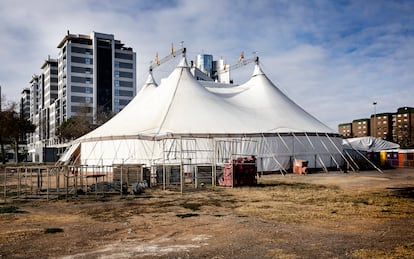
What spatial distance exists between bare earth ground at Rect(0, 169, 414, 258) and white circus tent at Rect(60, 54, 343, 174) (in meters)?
10.6

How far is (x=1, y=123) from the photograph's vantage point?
4912 cm

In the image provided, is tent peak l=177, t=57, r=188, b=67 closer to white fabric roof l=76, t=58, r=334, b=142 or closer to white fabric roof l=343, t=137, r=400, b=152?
white fabric roof l=76, t=58, r=334, b=142

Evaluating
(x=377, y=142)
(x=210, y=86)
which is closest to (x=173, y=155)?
(x=210, y=86)

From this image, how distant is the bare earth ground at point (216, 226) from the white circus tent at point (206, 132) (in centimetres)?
1058

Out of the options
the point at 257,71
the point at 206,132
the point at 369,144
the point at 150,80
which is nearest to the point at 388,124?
the point at 369,144

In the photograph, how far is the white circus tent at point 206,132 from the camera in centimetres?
2609

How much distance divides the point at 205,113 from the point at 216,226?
63.0 feet

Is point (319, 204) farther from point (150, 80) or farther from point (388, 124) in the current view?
point (388, 124)

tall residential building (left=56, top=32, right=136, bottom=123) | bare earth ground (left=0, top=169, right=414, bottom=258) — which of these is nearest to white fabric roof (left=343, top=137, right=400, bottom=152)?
bare earth ground (left=0, top=169, right=414, bottom=258)

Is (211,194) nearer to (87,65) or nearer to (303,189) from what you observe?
(303,189)

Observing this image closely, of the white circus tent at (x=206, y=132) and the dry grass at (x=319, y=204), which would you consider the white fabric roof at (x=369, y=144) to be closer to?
the white circus tent at (x=206, y=132)

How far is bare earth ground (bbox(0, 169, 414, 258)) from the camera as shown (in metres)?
6.99

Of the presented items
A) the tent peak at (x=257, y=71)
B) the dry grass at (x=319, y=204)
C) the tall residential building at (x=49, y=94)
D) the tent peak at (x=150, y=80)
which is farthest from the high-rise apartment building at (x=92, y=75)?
the dry grass at (x=319, y=204)

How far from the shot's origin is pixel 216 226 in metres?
9.23
